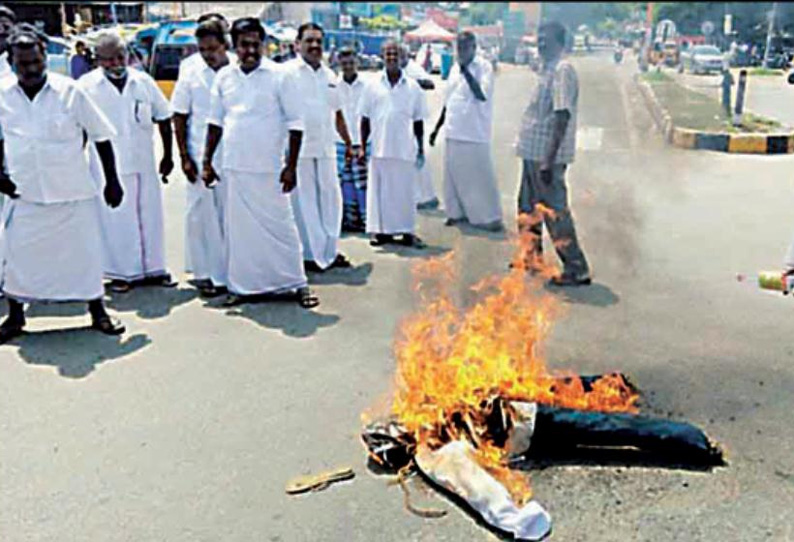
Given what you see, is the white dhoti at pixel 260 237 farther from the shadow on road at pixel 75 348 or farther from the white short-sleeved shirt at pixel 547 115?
the white short-sleeved shirt at pixel 547 115

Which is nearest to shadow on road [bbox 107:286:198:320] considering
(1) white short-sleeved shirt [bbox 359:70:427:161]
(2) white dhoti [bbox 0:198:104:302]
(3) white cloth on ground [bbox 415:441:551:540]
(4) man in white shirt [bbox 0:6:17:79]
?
(2) white dhoti [bbox 0:198:104:302]

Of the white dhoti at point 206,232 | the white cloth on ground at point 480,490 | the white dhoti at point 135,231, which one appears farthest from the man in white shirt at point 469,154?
the white cloth on ground at point 480,490

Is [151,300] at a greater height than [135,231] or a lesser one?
lesser

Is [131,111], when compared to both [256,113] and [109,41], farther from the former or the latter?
[256,113]

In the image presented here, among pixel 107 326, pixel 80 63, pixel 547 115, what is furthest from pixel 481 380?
pixel 80 63

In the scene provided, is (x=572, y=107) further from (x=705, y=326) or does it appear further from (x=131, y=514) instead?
(x=131, y=514)

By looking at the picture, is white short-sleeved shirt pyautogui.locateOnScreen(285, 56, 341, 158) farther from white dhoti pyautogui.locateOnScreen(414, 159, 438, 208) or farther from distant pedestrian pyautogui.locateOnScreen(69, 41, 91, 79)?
distant pedestrian pyautogui.locateOnScreen(69, 41, 91, 79)

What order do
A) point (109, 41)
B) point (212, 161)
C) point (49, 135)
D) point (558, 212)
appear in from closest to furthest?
point (49, 135)
point (109, 41)
point (212, 161)
point (558, 212)

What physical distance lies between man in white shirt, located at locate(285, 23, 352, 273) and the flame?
6.20ft

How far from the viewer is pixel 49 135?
5199 mm

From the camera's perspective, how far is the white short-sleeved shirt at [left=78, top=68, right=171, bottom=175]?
6297 mm

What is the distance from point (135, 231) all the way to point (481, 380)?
355 centimetres

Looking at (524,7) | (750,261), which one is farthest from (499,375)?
(750,261)

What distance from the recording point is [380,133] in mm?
8000
